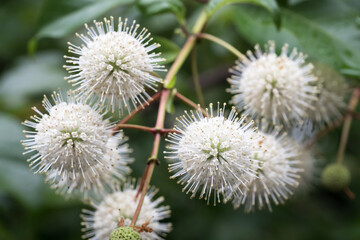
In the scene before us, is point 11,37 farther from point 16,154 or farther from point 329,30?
point 329,30

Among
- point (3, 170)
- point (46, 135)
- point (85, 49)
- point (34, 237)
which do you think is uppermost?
point (85, 49)

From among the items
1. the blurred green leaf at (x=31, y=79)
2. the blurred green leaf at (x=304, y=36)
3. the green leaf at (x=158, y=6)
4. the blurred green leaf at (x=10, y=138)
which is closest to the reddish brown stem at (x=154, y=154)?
the green leaf at (x=158, y=6)

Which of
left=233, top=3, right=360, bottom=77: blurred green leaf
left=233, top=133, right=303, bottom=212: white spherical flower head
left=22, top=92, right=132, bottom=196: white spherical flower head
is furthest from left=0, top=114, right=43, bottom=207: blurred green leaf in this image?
left=233, top=3, right=360, bottom=77: blurred green leaf

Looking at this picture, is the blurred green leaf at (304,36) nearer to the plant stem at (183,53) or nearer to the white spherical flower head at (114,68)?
the plant stem at (183,53)

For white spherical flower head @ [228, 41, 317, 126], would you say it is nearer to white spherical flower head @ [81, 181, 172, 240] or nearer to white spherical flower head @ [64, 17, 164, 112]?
white spherical flower head @ [64, 17, 164, 112]

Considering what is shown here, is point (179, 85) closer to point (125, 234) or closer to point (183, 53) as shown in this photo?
point (183, 53)


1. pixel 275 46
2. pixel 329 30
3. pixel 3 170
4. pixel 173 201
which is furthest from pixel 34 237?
pixel 329 30
